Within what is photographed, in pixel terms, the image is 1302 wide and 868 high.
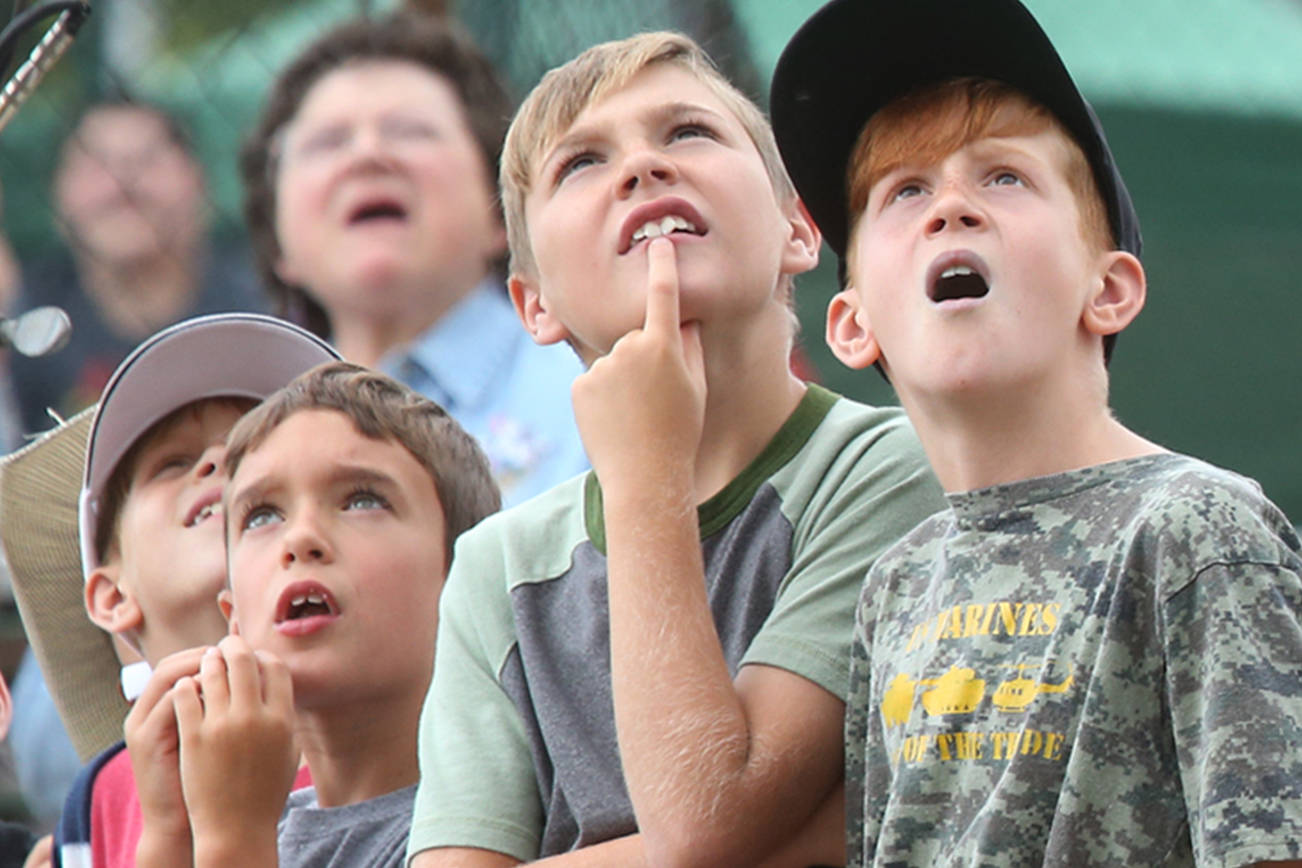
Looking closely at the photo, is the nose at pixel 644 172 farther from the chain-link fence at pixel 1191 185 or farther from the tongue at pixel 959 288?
the chain-link fence at pixel 1191 185

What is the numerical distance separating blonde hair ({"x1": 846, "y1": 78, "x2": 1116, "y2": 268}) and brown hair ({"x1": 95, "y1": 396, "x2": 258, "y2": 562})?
115 cm

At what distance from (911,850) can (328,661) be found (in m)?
0.78

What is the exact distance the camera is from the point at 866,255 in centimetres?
161

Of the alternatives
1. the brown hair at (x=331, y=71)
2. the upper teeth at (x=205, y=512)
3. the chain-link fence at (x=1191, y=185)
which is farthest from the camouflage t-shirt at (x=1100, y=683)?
the chain-link fence at (x=1191, y=185)

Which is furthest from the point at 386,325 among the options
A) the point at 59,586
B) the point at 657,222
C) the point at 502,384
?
the point at 657,222

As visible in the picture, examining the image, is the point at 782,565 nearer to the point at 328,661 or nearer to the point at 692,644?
the point at 692,644

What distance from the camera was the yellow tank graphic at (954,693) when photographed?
4.72ft

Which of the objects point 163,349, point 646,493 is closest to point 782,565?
point 646,493

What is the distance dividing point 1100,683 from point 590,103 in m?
0.83

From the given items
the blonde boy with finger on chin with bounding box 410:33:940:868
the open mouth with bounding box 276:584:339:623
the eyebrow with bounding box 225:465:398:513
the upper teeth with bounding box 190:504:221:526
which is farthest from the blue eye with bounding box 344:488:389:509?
the upper teeth with bounding box 190:504:221:526

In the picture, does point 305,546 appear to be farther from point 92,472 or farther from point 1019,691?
point 1019,691

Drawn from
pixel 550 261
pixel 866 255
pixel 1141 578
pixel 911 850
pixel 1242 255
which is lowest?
pixel 911 850

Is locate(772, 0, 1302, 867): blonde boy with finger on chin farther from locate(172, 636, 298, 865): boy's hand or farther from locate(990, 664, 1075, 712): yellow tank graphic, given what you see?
locate(172, 636, 298, 865): boy's hand

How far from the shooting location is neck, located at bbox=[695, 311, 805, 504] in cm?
183
